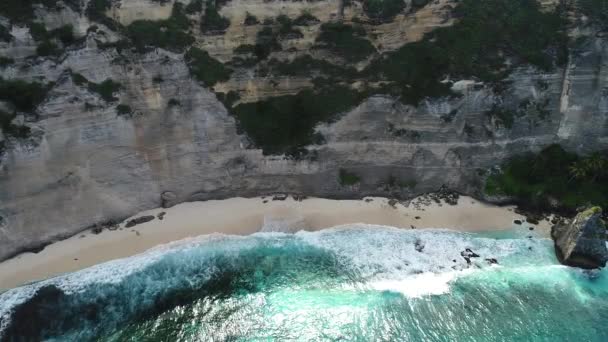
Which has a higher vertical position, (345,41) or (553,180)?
(345,41)

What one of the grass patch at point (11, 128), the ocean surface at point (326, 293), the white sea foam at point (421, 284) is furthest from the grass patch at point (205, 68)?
the white sea foam at point (421, 284)

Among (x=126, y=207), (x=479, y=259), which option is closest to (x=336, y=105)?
(x=479, y=259)

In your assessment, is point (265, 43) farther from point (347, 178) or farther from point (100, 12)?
point (347, 178)

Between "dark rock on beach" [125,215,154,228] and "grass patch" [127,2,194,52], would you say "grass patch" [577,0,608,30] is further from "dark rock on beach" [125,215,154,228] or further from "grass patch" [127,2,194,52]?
"dark rock on beach" [125,215,154,228]

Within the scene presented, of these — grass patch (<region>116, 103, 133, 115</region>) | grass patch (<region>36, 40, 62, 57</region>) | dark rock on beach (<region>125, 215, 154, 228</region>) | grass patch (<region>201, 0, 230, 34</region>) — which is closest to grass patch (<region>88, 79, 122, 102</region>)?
grass patch (<region>116, 103, 133, 115</region>)

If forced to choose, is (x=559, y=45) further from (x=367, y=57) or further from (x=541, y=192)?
(x=367, y=57)

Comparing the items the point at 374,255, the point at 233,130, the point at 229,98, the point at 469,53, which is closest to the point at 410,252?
the point at 374,255

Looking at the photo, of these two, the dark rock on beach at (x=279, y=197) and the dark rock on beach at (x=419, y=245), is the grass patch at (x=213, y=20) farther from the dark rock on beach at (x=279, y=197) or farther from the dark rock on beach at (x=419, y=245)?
the dark rock on beach at (x=419, y=245)
